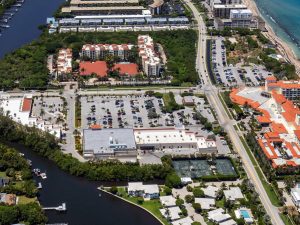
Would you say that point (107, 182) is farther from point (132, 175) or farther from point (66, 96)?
point (66, 96)

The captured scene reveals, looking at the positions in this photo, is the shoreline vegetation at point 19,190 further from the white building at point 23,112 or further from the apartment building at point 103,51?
the apartment building at point 103,51

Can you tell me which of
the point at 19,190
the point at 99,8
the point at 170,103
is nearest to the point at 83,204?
the point at 19,190

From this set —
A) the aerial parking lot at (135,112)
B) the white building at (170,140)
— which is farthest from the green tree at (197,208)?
the aerial parking lot at (135,112)

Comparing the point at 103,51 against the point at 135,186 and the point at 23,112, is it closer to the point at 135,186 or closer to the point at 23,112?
the point at 23,112

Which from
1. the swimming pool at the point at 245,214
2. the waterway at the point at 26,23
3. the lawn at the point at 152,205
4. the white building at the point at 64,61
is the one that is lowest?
the swimming pool at the point at 245,214

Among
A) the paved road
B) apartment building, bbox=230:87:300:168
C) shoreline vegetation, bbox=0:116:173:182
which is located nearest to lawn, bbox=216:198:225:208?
shoreline vegetation, bbox=0:116:173:182

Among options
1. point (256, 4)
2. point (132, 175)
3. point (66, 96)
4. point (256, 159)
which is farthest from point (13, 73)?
point (256, 4)
